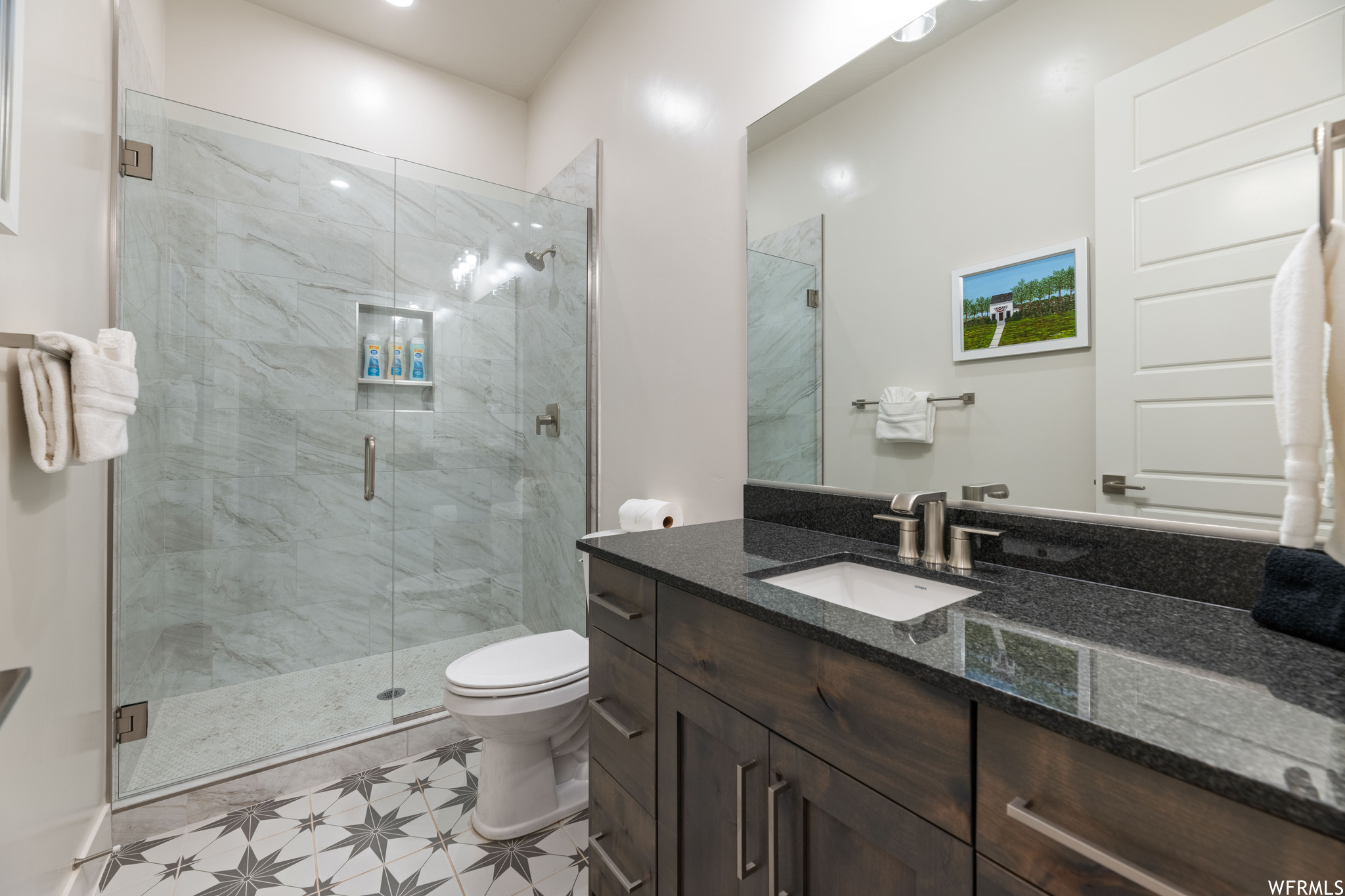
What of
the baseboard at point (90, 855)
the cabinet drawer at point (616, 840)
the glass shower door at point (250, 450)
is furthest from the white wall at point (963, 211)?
the baseboard at point (90, 855)

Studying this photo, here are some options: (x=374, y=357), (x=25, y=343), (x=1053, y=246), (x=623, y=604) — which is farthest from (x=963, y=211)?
(x=374, y=357)

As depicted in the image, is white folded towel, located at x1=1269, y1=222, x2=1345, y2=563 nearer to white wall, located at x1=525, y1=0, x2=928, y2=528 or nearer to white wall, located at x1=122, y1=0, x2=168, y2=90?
white wall, located at x1=525, y1=0, x2=928, y2=528

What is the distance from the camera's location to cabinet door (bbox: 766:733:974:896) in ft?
2.05

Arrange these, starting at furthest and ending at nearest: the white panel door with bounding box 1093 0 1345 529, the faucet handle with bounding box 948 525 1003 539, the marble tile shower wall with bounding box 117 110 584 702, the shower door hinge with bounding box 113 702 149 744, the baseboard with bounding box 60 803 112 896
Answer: the marble tile shower wall with bounding box 117 110 584 702 < the shower door hinge with bounding box 113 702 149 744 < the baseboard with bounding box 60 803 112 896 < the faucet handle with bounding box 948 525 1003 539 < the white panel door with bounding box 1093 0 1345 529

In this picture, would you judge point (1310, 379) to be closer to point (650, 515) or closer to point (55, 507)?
point (650, 515)

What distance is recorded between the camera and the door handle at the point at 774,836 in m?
0.79

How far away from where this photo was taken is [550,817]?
168cm

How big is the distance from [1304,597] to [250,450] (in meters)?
2.74

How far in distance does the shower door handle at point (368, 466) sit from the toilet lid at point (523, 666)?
0.92 m

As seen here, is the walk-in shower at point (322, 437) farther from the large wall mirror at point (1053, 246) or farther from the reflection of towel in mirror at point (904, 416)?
the reflection of towel in mirror at point (904, 416)

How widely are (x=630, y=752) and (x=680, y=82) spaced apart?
1942mm

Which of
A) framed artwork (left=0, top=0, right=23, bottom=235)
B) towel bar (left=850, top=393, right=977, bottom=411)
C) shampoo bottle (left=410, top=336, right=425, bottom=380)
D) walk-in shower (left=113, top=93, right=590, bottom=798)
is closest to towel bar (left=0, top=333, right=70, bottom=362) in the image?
framed artwork (left=0, top=0, right=23, bottom=235)

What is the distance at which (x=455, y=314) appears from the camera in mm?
2416

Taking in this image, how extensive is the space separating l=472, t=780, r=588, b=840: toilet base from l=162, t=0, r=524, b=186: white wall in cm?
251
